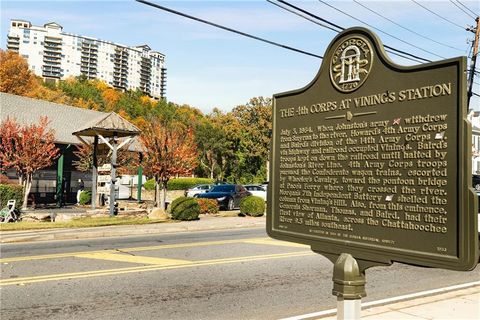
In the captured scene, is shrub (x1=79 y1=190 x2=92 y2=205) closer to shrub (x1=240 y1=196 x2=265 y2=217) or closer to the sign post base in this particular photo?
shrub (x1=240 y1=196 x2=265 y2=217)

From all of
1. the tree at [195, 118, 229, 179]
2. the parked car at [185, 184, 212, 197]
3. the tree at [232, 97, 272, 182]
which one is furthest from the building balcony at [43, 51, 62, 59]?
the parked car at [185, 184, 212, 197]

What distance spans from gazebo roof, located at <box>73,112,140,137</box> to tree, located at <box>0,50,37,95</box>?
3415 centimetres

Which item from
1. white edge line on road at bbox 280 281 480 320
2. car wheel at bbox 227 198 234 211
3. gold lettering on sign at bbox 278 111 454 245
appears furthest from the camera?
car wheel at bbox 227 198 234 211

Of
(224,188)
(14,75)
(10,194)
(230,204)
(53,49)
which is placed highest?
(53,49)

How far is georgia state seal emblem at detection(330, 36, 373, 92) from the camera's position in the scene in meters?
3.94

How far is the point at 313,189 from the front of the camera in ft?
14.5

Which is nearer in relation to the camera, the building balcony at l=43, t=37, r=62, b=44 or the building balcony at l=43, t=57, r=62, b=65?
the building balcony at l=43, t=57, r=62, b=65

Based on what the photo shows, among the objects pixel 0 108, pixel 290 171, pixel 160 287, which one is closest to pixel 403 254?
pixel 290 171

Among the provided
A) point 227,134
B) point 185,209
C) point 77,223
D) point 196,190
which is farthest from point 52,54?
point 77,223

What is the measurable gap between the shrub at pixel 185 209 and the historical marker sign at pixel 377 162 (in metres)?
15.6

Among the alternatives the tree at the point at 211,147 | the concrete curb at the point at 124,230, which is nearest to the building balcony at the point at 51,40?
the tree at the point at 211,147

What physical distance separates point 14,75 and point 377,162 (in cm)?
5908

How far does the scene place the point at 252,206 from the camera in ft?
75.4

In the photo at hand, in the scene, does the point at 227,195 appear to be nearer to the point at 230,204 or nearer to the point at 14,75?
the point at 230,204
